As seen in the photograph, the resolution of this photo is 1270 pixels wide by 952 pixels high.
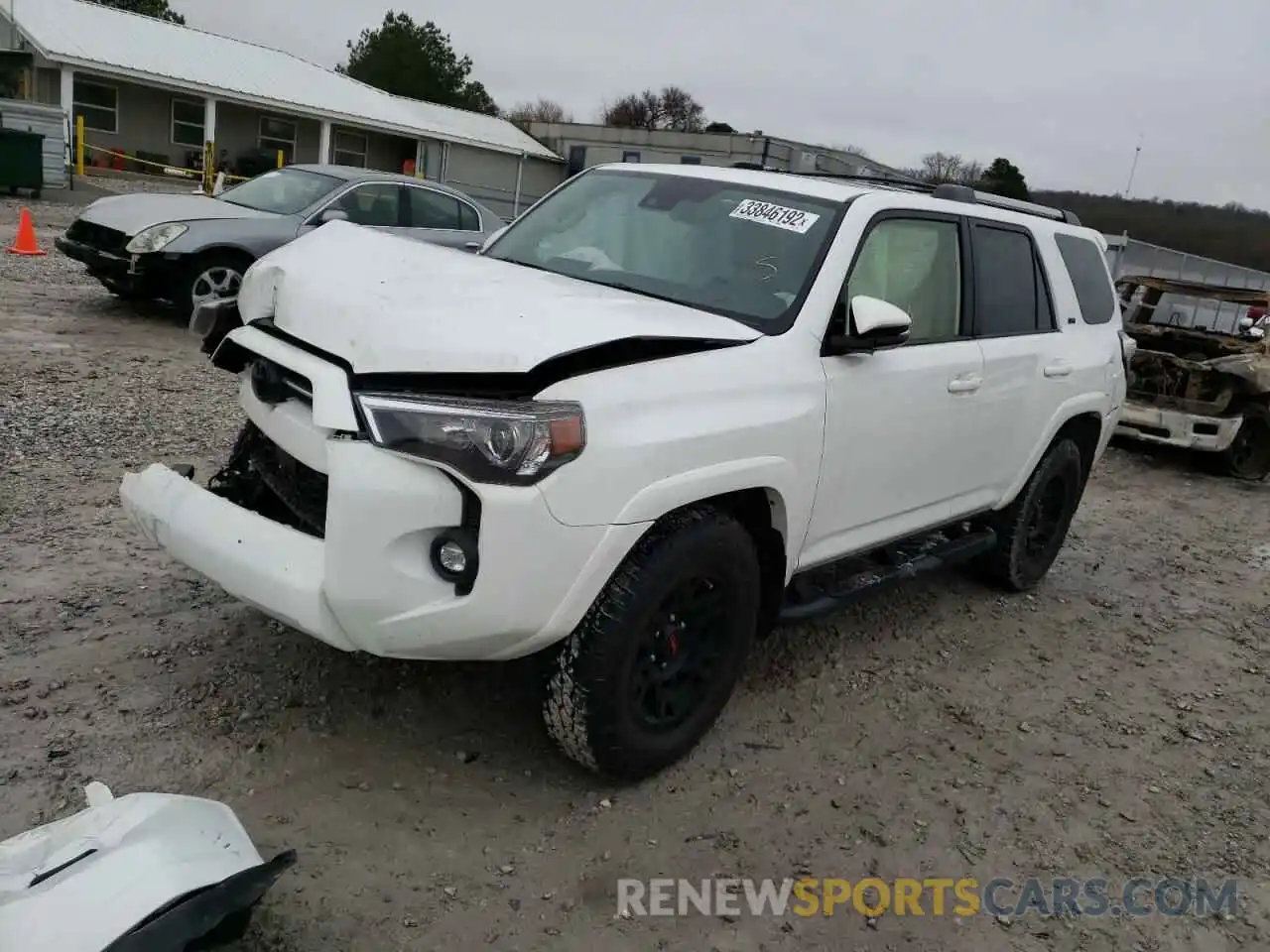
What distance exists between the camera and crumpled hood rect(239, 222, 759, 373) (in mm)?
2607

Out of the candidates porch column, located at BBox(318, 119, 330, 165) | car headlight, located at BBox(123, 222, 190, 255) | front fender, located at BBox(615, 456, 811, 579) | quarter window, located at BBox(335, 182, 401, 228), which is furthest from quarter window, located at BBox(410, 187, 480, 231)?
porch column, located at BBox(318, 119, 330, 165)

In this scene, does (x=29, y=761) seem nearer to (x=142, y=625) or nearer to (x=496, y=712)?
(x=142, y=625)

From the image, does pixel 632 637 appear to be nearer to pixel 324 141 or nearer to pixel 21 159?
Result: pixel 21 159

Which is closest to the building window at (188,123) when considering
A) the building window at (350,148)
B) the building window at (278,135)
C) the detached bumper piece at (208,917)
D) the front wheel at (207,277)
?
the building window at (278,135)

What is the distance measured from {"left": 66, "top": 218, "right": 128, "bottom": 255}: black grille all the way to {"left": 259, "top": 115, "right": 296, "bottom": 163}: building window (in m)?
24.3

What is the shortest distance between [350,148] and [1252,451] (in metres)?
30.8

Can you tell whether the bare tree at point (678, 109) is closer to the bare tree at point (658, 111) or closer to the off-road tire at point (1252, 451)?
the bare tree at point (658, 111)

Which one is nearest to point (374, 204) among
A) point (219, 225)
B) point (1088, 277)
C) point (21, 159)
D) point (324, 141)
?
point (219, 225)

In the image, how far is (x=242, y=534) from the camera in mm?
2861

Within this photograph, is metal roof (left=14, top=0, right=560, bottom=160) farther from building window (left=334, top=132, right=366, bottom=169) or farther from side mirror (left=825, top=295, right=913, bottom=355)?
side mirror (left=825, top=295, right=913, bottom=355)

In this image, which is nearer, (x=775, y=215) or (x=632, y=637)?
(x=632, y=637)

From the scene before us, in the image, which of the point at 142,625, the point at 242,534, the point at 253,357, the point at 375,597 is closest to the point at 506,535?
the point at 375,597

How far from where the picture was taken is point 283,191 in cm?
959

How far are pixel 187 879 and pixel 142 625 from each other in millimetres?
1830
